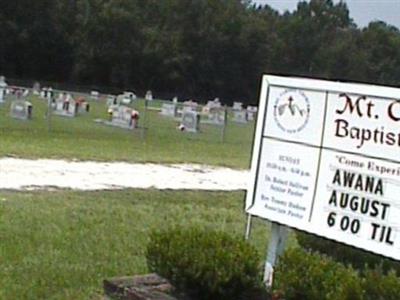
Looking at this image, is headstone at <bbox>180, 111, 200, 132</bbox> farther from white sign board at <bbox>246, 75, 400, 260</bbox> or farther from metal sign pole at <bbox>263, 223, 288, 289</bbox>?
white sign board at <bbox>246, 75, 400, 260</bbox>

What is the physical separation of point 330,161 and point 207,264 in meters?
0.90

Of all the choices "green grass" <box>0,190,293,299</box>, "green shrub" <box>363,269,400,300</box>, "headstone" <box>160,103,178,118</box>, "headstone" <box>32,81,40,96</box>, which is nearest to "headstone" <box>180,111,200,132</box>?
"headstone" <box>160,103,178,118</box>

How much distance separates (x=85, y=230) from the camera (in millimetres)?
7453

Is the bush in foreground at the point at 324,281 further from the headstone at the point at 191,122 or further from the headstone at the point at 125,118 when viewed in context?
the headstone at the point at 191,122

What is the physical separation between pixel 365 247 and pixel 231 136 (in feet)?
80.8

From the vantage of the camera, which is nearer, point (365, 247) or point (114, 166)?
point (365, 247)

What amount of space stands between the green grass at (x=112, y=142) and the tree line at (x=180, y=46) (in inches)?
1398

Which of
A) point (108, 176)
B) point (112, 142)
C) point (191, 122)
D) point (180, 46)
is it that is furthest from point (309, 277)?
point (180, 46)

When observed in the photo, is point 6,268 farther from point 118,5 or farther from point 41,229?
point 118,5

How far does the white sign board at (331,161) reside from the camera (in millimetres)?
3906

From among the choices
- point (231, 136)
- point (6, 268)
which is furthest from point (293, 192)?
point (231, 136)

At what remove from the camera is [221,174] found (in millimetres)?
15148

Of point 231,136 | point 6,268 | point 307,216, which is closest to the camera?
point 307,216

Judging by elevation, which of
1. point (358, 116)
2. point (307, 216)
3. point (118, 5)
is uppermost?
point (118, 5)
